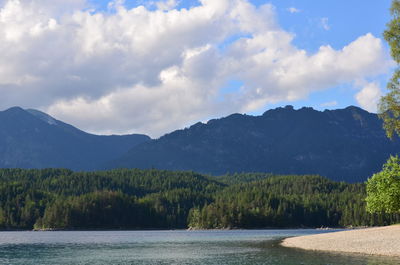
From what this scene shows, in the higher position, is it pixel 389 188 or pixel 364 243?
pixel 389 188

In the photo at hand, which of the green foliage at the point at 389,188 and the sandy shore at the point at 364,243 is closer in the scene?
the sandy shore at the point at 364,243

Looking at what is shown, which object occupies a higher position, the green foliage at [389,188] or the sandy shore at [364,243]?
the green foliage at [389,188]

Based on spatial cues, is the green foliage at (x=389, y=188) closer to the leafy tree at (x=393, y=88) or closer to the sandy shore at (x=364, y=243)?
the sandy shore at (x=364, y=243)

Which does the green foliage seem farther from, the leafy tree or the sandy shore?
the leafy tree

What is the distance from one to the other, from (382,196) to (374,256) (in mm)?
30458

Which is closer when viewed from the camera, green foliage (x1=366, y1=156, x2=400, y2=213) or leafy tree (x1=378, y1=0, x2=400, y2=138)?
leafy tree (x1=378, y1=0, x2=400, y2=138)

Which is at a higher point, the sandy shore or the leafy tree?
the leafy tree

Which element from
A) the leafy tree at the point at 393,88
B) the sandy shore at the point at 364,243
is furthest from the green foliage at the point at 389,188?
the leafy tree at the point at 393,88

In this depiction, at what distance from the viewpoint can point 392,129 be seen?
249 feet

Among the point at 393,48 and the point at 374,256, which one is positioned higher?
the point at 393,48

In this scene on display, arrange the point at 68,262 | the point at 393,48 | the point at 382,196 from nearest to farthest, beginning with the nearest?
the point at 393,48
the point at 68,262
the point at 382,196

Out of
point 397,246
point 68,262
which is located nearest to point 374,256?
point 397,246

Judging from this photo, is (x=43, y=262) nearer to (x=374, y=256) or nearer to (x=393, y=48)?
(x=374, y=256)

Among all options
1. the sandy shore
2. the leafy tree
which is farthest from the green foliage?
the leafy tree
